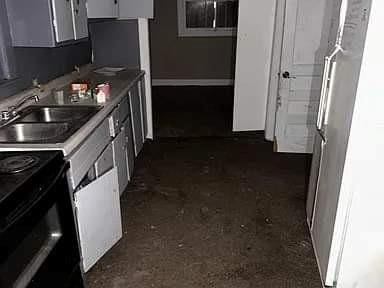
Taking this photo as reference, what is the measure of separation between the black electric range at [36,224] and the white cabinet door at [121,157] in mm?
934

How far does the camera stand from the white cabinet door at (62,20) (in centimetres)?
207

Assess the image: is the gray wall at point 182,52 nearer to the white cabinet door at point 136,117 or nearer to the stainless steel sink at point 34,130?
the white cabinet door at point 136,117

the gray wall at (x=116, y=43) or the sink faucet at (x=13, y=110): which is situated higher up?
the gray wall at (x=116, y=43)

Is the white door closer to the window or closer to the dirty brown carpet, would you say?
the dirty brown carpet

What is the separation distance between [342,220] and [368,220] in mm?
119

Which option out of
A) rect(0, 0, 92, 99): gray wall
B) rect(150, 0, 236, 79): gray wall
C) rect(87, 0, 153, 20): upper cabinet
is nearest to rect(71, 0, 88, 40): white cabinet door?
rect(0, 0, 92, 99): gray wall

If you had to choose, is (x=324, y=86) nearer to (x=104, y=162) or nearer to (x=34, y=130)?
(x=104, y=162)

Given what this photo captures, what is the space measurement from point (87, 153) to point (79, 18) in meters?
1.03

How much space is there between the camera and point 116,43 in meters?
3.87

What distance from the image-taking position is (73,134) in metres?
1.86

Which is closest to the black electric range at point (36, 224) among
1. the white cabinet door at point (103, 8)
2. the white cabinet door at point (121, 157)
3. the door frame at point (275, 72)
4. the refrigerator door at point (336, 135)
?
the white cabinet door at point (121, 157)

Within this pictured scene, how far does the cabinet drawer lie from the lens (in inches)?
99.6

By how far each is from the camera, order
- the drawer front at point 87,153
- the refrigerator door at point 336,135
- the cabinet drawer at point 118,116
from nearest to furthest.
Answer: the refrigerator door at point 336,135
the drawer front at point 87,153
the cabinet drawer at point 118,116

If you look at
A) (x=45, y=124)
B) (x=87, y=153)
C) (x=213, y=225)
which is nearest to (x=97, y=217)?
(x=87, y=153)
